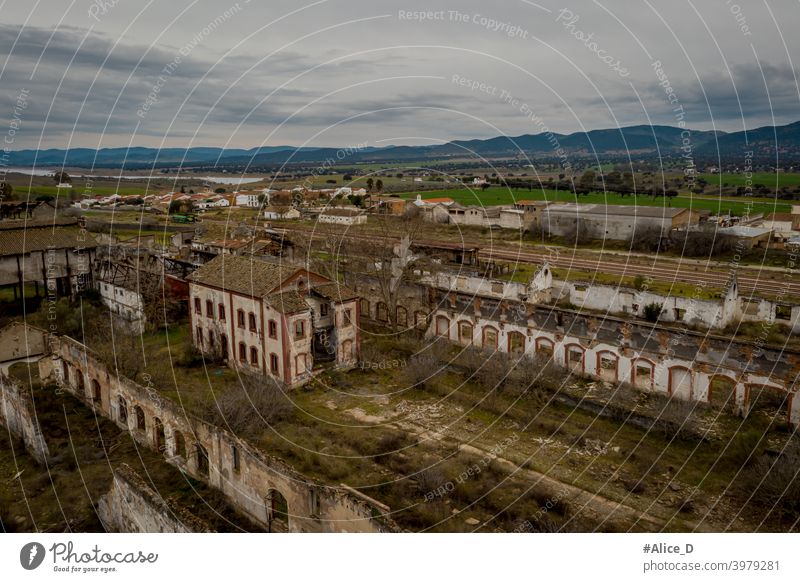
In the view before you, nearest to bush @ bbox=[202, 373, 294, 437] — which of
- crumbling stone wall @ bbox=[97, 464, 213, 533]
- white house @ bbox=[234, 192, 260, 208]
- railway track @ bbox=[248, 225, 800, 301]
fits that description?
crumbling stone wall @ bbox=[97, 464, 213, 533]

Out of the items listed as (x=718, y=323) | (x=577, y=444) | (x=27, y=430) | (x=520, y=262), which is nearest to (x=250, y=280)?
(x=27, y=430)

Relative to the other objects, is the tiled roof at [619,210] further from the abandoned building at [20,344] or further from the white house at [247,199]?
the white house at [247,199]

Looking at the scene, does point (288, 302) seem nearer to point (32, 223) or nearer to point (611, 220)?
point (32, 223)

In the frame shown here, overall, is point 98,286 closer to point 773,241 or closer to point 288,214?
point 288,214

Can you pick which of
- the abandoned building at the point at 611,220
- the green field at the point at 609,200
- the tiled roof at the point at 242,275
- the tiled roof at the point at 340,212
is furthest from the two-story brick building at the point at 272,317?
the green field at the point at 609,200

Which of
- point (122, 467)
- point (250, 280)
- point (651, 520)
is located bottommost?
point (651, 520)

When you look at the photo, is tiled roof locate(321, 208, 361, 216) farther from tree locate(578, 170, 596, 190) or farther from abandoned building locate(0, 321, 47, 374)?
abandoned building locate(0, 321, 47, 374)

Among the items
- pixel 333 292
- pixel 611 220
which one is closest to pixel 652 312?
pixel 333 292

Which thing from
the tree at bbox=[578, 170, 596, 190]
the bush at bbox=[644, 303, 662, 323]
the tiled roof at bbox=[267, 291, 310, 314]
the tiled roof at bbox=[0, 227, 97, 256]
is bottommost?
the bush at bbox=[644, 303, 662, 323]
